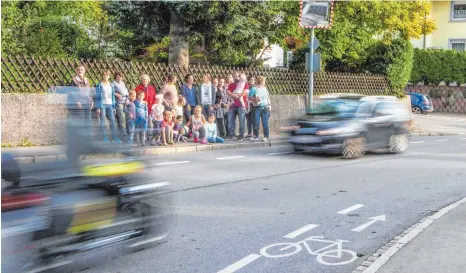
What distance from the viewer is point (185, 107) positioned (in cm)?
1798

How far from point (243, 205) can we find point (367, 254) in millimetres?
2696

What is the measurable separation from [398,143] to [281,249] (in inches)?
423

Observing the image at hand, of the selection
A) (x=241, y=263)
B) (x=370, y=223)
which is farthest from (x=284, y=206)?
(x=241, y=263)

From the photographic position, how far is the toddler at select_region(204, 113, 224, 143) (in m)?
17.5

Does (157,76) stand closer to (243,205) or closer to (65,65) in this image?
(65,65)

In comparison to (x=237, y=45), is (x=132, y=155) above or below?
below

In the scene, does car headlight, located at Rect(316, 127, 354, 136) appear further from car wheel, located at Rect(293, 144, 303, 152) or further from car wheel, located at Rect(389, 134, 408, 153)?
car wheel, located at Rect(389, 134, 408, 153)

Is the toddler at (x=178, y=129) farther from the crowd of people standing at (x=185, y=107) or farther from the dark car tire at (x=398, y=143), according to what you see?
the dark car tire at (x=398, y=143)

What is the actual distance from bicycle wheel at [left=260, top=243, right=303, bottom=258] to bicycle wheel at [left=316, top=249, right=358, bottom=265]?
11.4 inches

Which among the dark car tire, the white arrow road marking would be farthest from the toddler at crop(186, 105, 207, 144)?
the white arrow road marking

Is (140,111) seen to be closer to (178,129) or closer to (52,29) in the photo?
(178,129)

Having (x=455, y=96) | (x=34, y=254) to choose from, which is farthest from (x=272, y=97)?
(x=455, y=96)

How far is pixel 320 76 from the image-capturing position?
82.7 ft

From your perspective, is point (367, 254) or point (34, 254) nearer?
point (34, 254)
